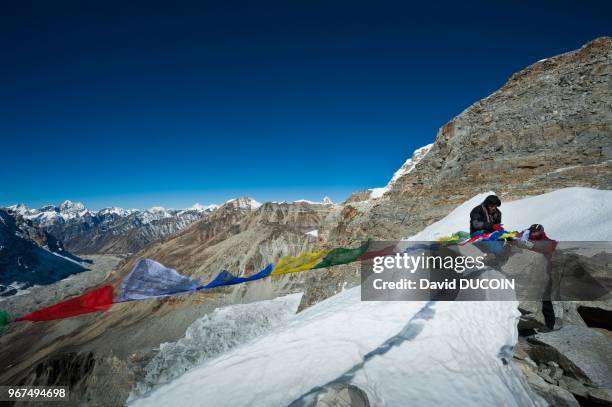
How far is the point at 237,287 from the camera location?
62969 mm

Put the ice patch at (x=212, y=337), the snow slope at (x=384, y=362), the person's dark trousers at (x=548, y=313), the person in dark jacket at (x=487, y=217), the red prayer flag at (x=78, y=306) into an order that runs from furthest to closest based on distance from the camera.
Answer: the ice patch at (x=212, y=337) → the person in dark jacket at (x=487, y=217) → the person's dark trousers at (x=548, y=313) → the red prayer flag at (x=78, y=306) → the snow slope at (x=384, y=362)

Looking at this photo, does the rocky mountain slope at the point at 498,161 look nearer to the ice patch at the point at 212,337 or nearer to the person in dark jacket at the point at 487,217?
the ice patch at the point at 212,337

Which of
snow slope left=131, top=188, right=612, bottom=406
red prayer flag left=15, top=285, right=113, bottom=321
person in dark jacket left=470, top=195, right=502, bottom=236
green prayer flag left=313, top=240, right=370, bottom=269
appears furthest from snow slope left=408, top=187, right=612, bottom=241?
red prayer flag left=15, top=285, right=113, bottom=321

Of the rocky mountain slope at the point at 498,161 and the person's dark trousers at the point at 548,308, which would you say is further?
the rocky mountain slope at the point at 498,161

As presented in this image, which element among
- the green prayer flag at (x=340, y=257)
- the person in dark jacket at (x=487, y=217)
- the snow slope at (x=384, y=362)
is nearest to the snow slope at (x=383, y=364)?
the snow slope at (x=384, y=362)

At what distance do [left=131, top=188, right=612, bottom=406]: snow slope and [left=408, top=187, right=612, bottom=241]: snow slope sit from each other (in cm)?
52

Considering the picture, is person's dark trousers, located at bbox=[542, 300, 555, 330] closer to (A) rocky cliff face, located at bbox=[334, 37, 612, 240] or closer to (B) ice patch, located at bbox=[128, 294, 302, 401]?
(A) rocky cliff face, located at bbox=[334, 37, 612, 240]

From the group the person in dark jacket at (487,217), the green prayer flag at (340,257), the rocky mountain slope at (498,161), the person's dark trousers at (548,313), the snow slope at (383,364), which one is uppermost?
the rocky mountain slope at (498,161)

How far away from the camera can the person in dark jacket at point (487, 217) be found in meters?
9.18

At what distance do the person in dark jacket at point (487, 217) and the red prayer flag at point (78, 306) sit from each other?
9.63 m

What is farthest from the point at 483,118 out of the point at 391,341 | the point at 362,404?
the point at 362,404

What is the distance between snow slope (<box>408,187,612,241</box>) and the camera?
353 inches

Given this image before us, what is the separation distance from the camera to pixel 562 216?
1098cm

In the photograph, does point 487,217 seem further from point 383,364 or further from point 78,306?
point 78,306
